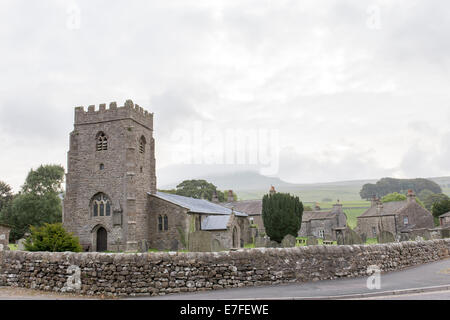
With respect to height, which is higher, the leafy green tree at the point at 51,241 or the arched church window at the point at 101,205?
the arched church window at the point at 101,205

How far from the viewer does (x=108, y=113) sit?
32938mm

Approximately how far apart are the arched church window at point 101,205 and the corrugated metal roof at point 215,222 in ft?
31.5

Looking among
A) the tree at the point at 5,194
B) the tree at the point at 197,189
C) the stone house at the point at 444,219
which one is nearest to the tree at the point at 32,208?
the tree at the point at 5,194

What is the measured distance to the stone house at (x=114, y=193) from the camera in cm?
3111

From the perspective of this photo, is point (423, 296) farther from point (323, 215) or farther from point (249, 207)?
point (249, 207)

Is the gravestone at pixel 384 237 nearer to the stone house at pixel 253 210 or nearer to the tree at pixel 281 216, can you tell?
the tree at pixel 281 216

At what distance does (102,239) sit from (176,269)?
22621 mm

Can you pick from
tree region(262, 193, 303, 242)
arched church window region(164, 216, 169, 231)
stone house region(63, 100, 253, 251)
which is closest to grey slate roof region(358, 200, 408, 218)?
tree region(262, 193, 303, 242)

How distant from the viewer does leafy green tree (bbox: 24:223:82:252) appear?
578 inches

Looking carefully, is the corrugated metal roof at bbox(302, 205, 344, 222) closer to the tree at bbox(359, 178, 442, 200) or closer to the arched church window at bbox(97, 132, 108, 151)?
the arched church window at bbox(97, 132, 108, 151)

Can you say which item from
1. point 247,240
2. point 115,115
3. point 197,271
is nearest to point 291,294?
point 197,271

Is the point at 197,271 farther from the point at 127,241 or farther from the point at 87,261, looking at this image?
the point at 127,241

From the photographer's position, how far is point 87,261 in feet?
38.6
